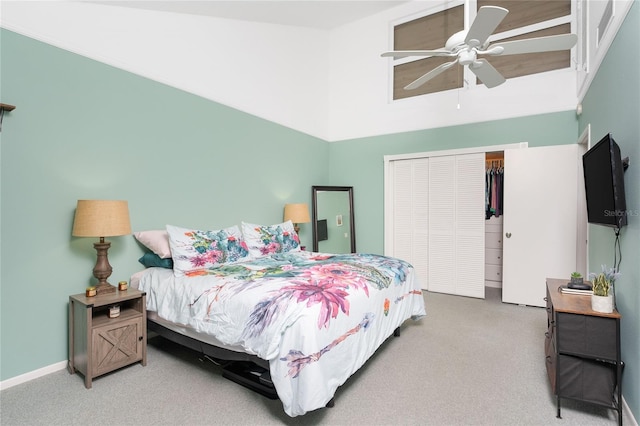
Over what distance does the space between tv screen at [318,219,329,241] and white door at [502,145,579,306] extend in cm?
248

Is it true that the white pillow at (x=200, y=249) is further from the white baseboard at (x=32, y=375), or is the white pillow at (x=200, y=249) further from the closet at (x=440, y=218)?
the closet at (x=440, y=218)

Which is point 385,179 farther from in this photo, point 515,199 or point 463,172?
point 515,199

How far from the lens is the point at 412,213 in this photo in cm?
489

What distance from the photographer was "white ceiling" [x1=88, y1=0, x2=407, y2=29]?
3.19 metres

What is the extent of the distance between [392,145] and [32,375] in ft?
15.4

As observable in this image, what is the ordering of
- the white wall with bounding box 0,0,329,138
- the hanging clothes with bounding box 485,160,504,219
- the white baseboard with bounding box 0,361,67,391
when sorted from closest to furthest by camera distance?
the white baseboard with bounding box 0,361,67,391, the white wall with bounding box 0,0,329,138, the hanging clothes with bounding box 485,160,504,219

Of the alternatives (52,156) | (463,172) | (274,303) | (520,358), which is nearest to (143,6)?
(52,156)

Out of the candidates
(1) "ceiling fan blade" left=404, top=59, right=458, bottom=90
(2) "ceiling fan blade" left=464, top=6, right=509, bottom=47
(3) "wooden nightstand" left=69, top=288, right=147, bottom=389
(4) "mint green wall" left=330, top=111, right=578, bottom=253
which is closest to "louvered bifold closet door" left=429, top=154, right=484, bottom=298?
(4) "mint green wall" left=330, top=111, right=578, bottom=253

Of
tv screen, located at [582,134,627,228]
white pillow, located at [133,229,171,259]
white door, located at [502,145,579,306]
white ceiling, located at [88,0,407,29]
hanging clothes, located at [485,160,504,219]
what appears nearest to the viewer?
tv screen, located at [582,134,627,228]

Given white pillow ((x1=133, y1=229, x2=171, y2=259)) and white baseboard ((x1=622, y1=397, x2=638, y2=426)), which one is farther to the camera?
white pillow ((x1=133, y1=229, x2=171, y2=259))

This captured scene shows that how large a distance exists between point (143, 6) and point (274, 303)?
2.95 meters

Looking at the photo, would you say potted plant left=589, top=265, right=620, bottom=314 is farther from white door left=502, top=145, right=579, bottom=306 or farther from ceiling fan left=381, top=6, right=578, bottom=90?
white door left=502, top=145, right=579, bottom=306

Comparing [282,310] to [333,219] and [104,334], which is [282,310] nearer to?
[104,334]

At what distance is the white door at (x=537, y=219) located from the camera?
149 inches
